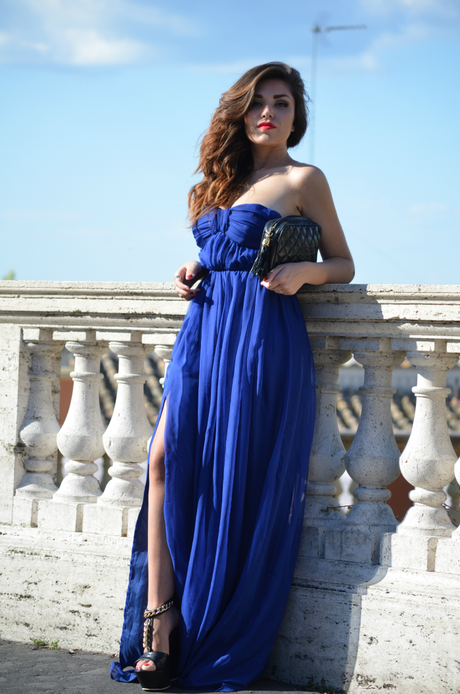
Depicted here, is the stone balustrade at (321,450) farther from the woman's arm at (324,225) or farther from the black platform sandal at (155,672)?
the black platform sandal at (155,672)

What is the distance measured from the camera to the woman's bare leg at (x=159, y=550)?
271 centimetres

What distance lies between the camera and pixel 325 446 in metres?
2.88

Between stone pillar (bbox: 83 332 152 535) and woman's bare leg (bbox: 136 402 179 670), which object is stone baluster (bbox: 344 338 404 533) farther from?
stone pillar (bbox: 83 332 152 535)

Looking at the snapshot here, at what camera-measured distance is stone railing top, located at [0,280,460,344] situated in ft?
8.68

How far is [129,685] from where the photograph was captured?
2.67 m

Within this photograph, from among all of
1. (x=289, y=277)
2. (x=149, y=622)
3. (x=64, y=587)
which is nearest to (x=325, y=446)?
(x=289, y=277)

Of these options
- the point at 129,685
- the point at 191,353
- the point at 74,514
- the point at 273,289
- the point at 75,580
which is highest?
the point at 273,289

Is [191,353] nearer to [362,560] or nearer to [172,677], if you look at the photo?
[362,560]

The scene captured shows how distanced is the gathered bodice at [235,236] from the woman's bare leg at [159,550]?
556mm

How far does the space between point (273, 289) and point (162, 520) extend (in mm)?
902

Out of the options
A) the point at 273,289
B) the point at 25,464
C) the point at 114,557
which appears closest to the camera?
the point at 273,289

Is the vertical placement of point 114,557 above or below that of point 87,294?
below

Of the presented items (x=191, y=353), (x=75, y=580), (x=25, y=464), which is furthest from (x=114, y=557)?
(x=191, y=353)

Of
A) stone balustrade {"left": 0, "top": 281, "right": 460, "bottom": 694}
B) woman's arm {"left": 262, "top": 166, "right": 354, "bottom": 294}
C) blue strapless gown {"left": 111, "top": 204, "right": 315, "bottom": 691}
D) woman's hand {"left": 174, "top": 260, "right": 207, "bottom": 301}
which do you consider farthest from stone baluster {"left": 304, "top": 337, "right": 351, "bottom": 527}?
woman's hand {"left": 174, "top": 260, "right": 207, "bottom": 301}
